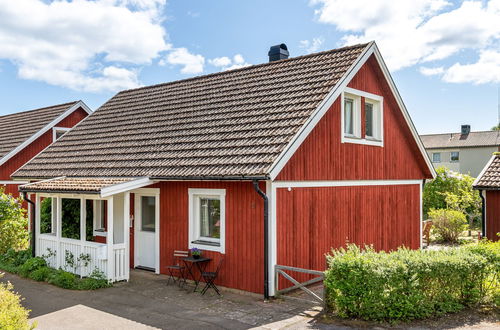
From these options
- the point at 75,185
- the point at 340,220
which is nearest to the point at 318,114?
the point at 340,220

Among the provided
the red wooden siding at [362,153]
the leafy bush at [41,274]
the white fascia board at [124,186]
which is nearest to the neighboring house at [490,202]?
the red wooden siding at [362,153]

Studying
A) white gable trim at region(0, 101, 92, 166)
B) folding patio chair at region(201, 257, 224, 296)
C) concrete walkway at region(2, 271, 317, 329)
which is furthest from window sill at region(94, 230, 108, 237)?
white gable trim at region(0, 101, 92, 166)

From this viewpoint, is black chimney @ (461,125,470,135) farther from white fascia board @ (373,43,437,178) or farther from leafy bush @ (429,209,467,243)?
white fascia board @ (373,43,437,178)

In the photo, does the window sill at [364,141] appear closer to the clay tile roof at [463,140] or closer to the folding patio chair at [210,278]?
the folding patio chair at [210,278]

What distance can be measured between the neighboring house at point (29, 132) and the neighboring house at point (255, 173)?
5912 millimetres

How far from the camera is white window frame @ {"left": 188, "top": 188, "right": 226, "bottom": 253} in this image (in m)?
10.9

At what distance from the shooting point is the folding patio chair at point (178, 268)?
1127cm

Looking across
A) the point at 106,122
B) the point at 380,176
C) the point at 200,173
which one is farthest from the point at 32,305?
the point at 380,176

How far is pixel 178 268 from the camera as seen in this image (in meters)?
11.2

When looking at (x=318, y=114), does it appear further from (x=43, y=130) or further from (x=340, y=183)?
(x=43, y=130)

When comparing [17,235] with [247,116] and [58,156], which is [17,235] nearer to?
[58,156]

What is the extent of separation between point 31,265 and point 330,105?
9.39m

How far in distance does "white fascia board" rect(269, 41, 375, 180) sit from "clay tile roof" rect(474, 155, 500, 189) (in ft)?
22.2

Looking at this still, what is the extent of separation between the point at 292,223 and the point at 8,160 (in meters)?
16.1
